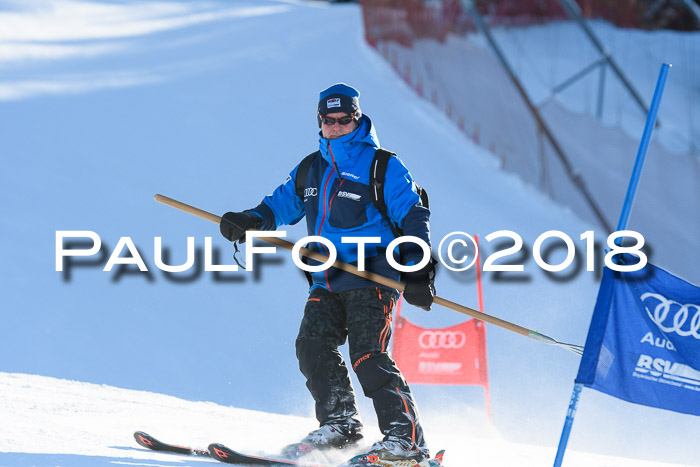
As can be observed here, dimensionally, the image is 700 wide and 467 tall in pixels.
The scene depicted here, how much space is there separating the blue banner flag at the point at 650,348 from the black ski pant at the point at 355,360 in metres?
0.76

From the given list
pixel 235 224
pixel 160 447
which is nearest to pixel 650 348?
pixel 235 224

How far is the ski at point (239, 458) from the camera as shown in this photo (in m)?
3.74

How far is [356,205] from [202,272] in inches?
170

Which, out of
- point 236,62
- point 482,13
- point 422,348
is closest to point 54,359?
point 422,348

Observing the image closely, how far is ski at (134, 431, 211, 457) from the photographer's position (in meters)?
3.93

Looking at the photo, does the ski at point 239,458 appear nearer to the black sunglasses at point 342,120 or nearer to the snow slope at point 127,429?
the snow slope at point 127,429

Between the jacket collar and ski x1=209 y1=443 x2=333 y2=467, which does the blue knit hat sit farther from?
ski x1=209 y1=443 x2=333 y2=467

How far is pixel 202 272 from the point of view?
8086mm

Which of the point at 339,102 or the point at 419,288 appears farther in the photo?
the point at 339,102

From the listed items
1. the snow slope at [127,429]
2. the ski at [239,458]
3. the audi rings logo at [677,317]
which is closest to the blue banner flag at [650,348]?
the audi rings logo at [677,317]

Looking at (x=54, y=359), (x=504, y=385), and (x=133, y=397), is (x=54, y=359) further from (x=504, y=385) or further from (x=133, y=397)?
(x=504, y=385)

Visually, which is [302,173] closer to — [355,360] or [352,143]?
[352,143]

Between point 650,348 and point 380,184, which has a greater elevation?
point 380,184

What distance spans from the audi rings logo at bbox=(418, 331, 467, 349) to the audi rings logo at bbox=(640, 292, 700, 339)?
9.83ft
